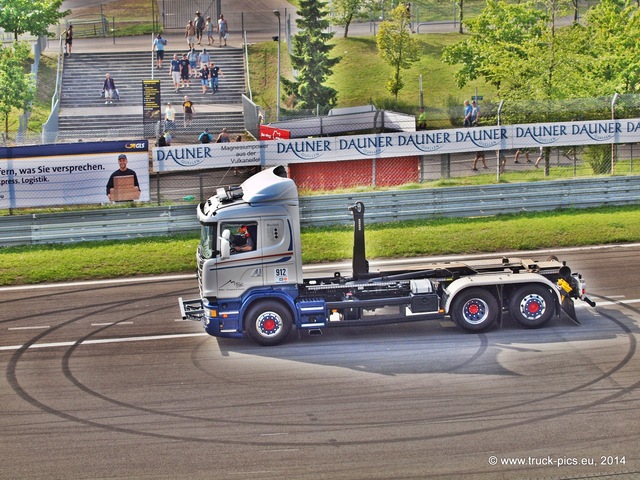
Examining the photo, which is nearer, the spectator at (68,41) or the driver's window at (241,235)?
the driver's window at (241,235)

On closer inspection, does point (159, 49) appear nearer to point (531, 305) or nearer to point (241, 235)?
point (241, 235)

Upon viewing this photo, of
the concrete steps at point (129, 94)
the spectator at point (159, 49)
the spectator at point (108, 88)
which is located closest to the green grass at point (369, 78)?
the concrete steps at point (129, 94)

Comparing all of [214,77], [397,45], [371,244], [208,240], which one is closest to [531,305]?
[208,240]

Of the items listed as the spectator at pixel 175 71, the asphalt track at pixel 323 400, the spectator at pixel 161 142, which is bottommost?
the asphalt track at pixel 323 400

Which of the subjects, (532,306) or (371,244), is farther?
(371,244)

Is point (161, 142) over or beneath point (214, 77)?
beneath

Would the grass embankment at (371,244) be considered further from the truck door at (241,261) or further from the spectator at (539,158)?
the truck door at (241,261)

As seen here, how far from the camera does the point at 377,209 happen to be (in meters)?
24.8

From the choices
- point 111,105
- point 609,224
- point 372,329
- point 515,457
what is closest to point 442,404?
point 515,457

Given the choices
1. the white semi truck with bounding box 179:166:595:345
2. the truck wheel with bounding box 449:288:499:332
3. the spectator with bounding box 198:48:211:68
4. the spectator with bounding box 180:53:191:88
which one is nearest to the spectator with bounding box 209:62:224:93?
the spectator with bounding box 198:48:211:68

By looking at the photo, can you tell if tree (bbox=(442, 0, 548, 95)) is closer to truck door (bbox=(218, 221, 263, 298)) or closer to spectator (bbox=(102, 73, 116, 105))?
spectator (bbox=(102, 73, 116, 105))

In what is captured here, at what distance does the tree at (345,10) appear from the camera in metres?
54.0

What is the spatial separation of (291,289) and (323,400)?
290cm

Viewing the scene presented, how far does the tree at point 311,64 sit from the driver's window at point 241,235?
28735 millimetres
